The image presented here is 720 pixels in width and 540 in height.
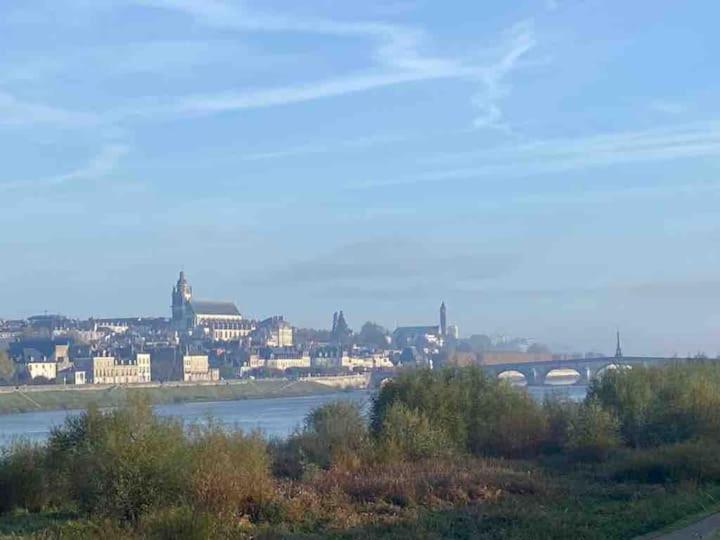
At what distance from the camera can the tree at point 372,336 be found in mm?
186500

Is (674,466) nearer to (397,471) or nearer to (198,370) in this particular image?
(397,471)

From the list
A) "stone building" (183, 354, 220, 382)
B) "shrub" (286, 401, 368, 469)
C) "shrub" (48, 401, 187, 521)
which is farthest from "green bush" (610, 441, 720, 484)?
"stone building" (183, 354, 220, 382)

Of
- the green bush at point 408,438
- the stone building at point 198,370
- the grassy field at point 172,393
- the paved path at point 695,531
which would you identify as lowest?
the paved path at point 695,531

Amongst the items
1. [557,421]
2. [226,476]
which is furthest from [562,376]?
[226,476]

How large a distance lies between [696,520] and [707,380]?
1984 centimetres

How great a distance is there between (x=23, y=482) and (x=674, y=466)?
42.7 feet

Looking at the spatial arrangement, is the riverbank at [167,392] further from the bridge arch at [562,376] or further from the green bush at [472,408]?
the green bush at [472,408]

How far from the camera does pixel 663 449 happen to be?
28.0 metres

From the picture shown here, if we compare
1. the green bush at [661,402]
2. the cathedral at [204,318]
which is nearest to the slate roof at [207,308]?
the cathedral at [204,318]

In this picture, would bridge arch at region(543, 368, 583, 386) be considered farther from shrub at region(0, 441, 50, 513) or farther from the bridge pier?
shrub at region(0, 441, 50, 513)

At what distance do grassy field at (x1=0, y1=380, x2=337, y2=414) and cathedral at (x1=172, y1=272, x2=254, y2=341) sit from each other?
63832 mm

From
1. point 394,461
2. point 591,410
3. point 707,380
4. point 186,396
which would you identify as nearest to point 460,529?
point 394,461

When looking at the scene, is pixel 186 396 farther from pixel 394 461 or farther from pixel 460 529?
pixel 460 529

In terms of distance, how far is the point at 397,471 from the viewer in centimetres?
2564
